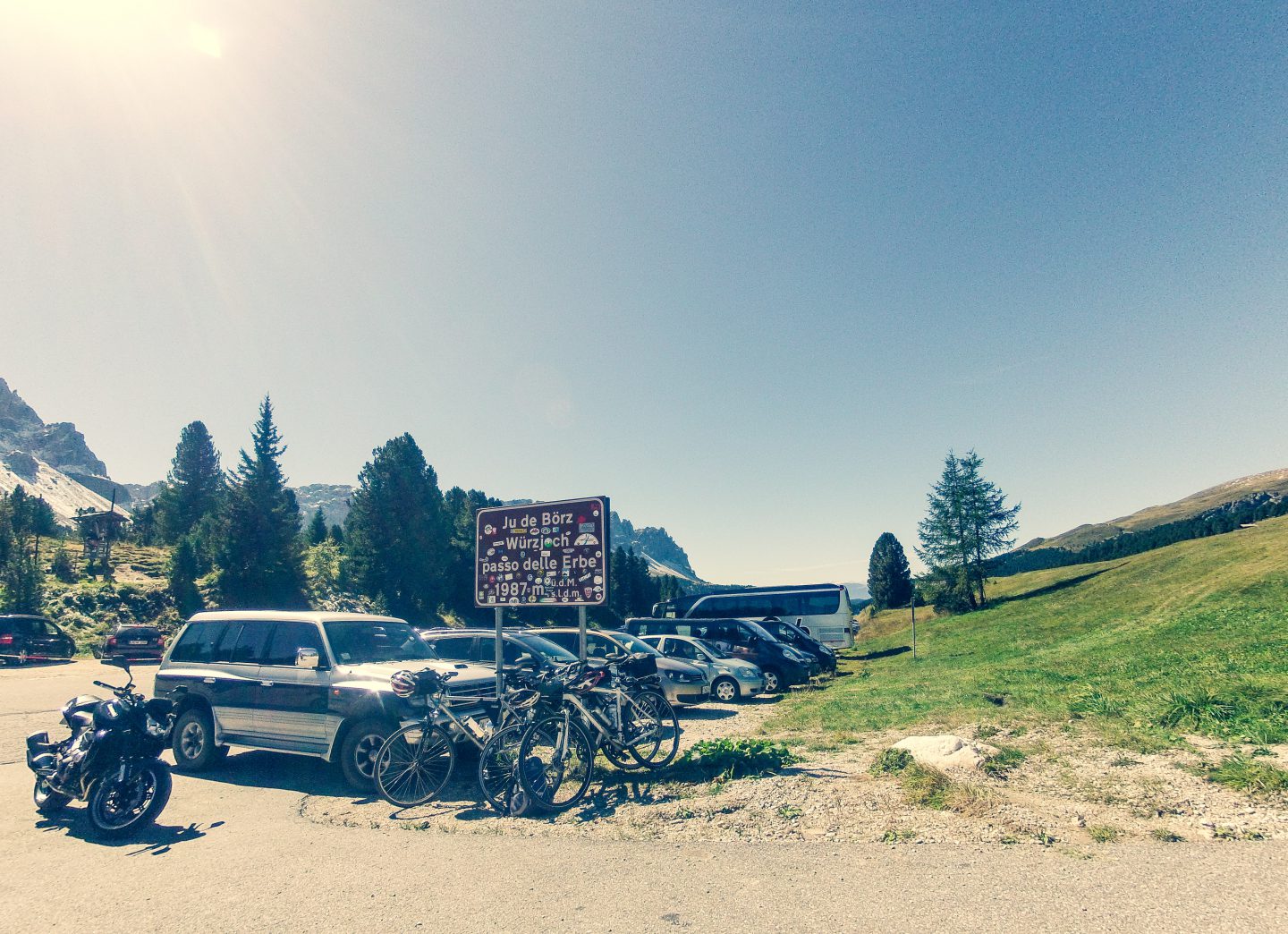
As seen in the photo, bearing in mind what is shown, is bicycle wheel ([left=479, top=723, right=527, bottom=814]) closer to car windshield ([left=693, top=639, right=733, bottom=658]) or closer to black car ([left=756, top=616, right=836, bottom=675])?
car windshield ([left=693, top=639, right=733, bottom=658])

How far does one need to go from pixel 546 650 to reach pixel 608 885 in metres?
8.12

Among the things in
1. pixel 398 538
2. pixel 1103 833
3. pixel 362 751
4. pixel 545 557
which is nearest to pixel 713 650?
pixel 545 557

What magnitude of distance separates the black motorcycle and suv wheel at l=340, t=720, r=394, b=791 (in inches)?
69.5

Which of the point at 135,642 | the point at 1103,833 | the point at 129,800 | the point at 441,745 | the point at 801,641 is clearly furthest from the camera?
the point at 135,642

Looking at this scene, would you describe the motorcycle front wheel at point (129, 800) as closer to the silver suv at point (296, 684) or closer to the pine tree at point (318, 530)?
the silver suv at point (296, 684)

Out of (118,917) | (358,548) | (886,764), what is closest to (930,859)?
(886,764)

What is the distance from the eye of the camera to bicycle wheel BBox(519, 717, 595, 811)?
6.86 m

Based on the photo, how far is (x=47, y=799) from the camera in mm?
6867

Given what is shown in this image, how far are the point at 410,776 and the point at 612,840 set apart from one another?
2785 mm

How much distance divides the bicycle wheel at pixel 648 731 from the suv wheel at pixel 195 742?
5.91 m

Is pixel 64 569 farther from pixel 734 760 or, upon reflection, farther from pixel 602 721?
pixel 734 760

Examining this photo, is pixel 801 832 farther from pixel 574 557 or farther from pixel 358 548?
pixel 358 548

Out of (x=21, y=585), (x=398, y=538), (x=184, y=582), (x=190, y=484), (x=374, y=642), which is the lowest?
(x=374, y=642)

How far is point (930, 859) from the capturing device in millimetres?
4949
